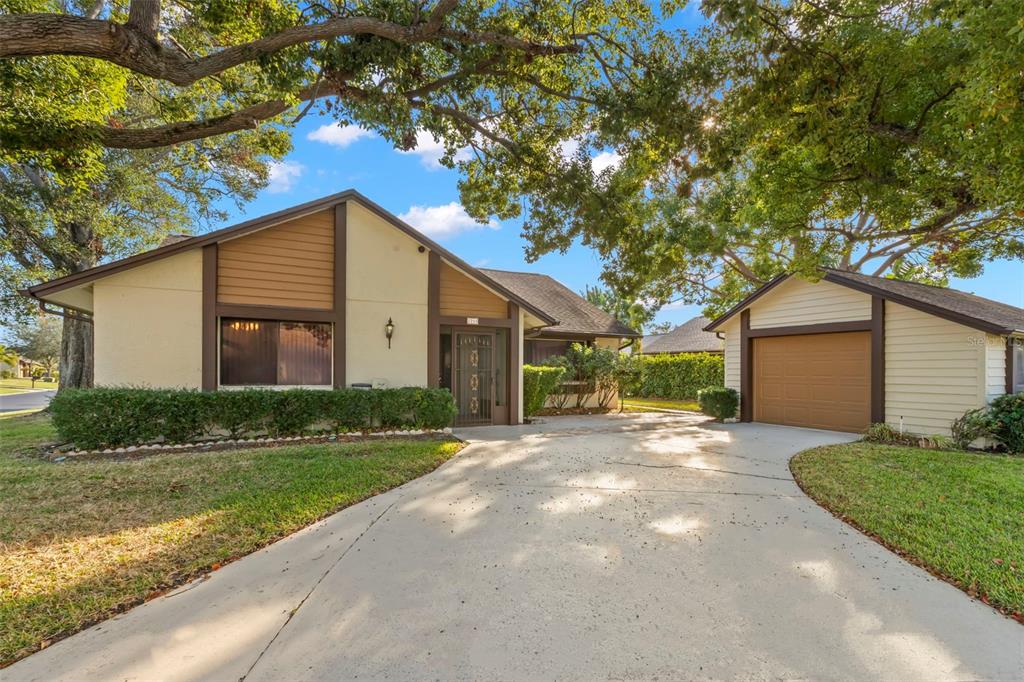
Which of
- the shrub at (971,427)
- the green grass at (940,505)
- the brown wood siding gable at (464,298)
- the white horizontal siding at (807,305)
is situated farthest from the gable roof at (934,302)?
the brown wood siding gable at (464,298)

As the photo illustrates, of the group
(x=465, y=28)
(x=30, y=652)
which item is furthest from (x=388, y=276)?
(x=30, y=652)

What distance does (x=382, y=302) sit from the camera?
1041cm

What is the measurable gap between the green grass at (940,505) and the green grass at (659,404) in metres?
10.1

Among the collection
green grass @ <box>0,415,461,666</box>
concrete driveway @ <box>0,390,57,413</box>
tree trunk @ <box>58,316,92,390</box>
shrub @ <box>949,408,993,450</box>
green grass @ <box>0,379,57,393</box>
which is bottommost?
green grass @ <box>0,379,57,393</box>

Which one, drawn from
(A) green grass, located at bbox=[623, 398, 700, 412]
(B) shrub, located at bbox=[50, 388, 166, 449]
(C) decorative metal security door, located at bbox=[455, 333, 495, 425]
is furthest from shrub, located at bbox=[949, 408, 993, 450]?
(B) shrub, located at bbox=[50, 388, 166, 449]

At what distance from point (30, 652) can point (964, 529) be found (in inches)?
281

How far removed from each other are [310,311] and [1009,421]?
43.8 feet

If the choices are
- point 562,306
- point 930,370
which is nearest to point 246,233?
point 562,306

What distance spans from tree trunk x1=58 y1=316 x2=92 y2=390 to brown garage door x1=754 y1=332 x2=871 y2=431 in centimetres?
2077

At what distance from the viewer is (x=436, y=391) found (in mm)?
9789

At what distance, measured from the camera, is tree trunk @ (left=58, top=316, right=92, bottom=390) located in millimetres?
14906

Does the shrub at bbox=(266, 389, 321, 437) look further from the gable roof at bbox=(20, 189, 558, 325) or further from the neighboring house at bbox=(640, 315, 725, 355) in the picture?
the neighboring house at bbox=(640, 315, 725, 355)

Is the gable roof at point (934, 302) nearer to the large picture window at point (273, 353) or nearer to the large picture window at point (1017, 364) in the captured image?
the large picture window at point (1017, 364)

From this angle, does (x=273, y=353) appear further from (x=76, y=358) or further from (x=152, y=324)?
(x=76, y=358)
